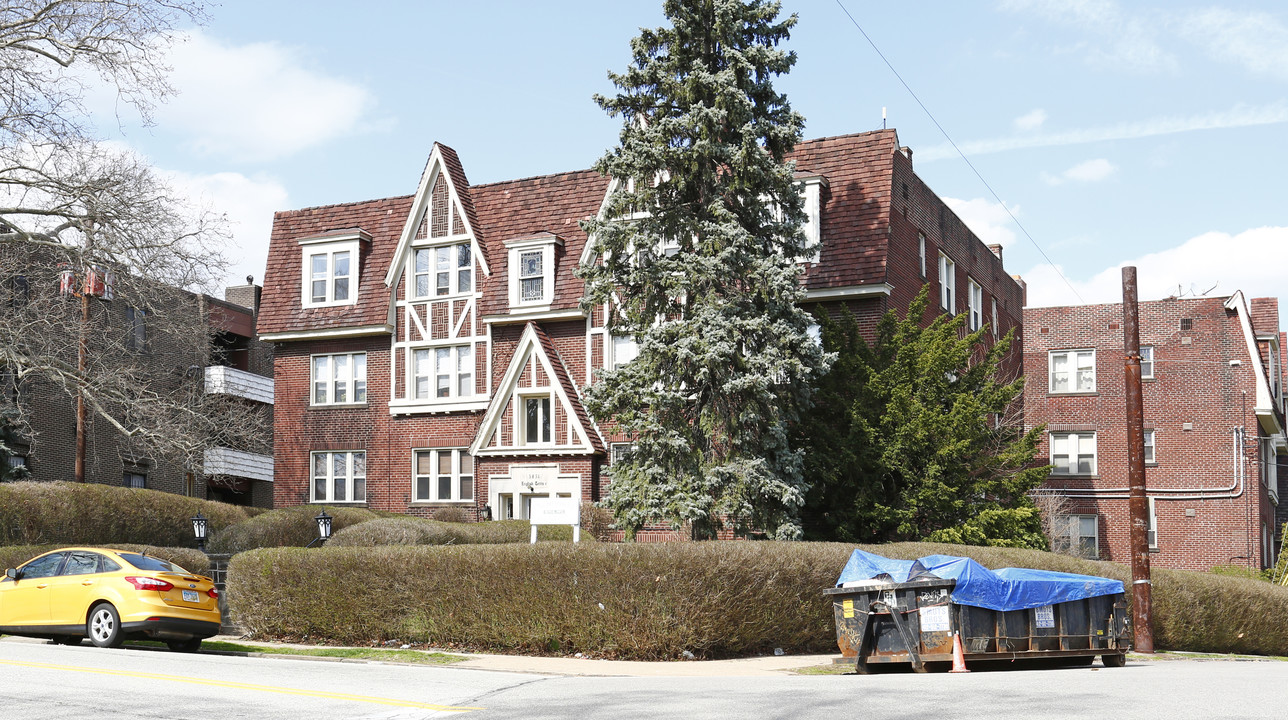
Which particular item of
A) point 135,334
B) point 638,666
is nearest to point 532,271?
point 638,666

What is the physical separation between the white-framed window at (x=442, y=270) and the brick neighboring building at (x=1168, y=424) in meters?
19.9

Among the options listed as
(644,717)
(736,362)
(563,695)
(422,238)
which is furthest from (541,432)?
(644,717)

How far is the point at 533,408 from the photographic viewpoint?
33.5 metres

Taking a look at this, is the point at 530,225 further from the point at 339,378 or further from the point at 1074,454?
the point at 1074,454

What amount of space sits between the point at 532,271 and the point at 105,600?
60.3 ft

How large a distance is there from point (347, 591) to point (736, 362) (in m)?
8.71

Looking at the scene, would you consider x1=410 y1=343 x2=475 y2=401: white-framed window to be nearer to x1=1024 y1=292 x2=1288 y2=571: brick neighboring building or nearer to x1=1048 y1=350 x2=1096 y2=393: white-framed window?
x1=1024 y1=292 x2=1288 y2=571: brick neighboring building

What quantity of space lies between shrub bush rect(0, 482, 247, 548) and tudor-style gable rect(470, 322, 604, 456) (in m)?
7.45

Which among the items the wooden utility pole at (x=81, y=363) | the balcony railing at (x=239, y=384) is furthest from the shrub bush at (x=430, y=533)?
the balcony railing at (x=239, y=384)

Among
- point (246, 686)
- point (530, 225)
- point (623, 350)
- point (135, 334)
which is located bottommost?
point (246, 686)

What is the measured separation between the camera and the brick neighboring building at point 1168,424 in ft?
133

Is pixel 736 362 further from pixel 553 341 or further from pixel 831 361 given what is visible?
pixel 553 341

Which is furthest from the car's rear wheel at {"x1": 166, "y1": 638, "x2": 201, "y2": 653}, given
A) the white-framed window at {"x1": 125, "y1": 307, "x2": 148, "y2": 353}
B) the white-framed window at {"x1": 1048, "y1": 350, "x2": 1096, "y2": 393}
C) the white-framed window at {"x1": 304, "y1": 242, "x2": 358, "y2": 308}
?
the white-framed window at {"x1": 1048, "y1": 350, "x2": 1096, "y2": 393}

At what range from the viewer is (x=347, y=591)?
19.8 meters
